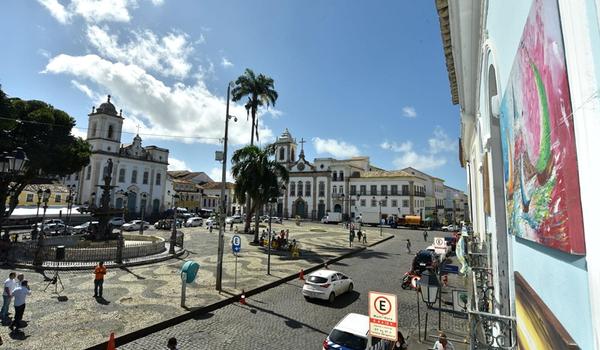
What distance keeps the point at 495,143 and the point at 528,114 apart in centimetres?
368

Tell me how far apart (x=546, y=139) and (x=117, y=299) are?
13930mm

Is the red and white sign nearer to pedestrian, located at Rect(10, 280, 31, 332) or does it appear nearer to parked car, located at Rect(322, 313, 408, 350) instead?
parked car, located at Rect(322, 313, 408, 350)

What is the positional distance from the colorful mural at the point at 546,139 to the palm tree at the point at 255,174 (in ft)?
84.5

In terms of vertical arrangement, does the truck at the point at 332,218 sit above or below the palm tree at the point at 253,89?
below

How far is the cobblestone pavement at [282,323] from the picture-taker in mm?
9047

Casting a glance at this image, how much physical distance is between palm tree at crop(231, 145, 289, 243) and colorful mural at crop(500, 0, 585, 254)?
84.5 feet

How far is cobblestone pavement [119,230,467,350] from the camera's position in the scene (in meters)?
9.05

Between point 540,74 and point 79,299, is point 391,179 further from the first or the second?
point 540,74

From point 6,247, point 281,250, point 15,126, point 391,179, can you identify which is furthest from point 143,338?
point 391,179

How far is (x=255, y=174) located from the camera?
28188 millimetres

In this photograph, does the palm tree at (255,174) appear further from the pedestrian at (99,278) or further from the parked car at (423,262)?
the pedestrian at (99,278)

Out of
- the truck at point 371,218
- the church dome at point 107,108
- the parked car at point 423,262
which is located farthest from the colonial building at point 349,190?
the parked car at point 423,262

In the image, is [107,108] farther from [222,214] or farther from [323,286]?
[323,286]

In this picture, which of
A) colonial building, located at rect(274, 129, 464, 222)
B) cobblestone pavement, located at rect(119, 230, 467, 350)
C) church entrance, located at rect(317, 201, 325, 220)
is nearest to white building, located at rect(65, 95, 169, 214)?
colonial building, located at rect(274, 129, 464, 222)
